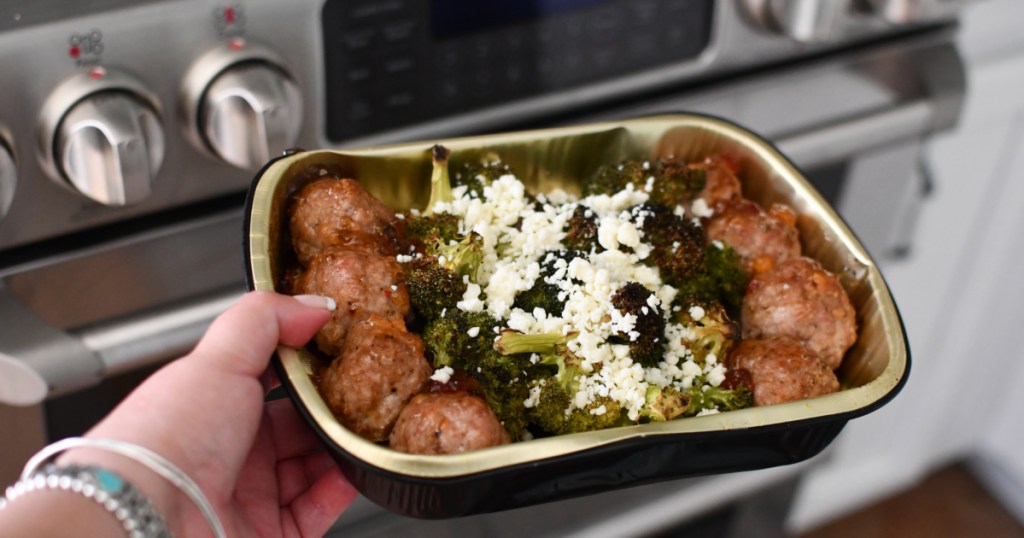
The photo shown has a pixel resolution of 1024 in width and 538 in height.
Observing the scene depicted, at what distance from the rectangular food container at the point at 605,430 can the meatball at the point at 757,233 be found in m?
0.03

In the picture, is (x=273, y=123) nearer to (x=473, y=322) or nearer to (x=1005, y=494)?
(x=473, y=322)

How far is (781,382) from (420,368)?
0.97 feet

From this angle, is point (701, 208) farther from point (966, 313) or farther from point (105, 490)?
point (966, 313)

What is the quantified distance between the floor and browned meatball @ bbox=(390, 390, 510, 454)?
1.66 meters

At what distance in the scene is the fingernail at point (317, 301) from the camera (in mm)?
719

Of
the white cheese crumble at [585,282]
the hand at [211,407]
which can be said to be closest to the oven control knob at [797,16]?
the white cheese crumble at [585,282]

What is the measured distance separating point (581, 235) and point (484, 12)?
349 mm

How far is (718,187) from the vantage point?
2.97ft

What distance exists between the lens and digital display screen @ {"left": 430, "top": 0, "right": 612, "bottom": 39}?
1012mm

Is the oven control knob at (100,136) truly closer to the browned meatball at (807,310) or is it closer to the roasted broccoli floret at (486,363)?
the roasted broccoli floret at (486,363)

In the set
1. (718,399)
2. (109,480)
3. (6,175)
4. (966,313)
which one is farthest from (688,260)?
(966,313)

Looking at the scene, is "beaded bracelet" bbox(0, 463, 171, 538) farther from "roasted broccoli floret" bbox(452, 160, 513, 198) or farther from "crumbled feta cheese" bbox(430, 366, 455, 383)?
"roasted broccoli floret" bbox(452, 160, 513, 198)

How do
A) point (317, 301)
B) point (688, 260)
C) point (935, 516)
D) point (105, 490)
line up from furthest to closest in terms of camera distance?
point (935, 516) → point (688, 260) → point (317, 301) → point (105, 490)

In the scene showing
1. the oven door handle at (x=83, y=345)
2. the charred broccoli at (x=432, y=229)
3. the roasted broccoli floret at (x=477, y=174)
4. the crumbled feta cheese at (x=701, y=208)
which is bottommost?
the oven door handle at (x=83, y=345)
